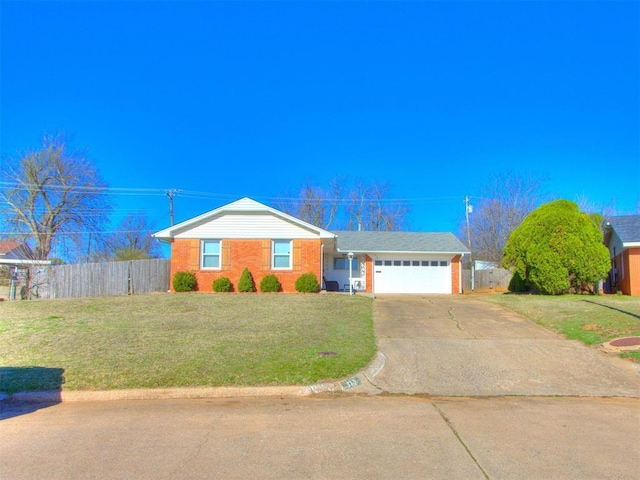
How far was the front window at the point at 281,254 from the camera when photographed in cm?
2128

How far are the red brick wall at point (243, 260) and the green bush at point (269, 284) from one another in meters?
0.48

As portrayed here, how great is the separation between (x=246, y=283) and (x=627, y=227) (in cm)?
1783

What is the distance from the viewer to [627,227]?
20688mm

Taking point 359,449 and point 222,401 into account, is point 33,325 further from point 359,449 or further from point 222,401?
point 359,449

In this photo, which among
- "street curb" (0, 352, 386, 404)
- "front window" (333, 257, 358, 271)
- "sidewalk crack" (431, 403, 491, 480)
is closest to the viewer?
"sidewalk crack" (431, 403, 491, 480)

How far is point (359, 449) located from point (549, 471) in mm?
1629

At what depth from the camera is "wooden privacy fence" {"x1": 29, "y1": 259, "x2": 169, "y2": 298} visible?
66.8 ft

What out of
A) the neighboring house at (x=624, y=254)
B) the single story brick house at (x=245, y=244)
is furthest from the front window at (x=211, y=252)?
the neighboring house at (x=624, y=254)

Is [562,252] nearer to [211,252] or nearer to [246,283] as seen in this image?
[246,283]

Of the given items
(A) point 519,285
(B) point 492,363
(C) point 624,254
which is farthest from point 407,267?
(B) point 492,363

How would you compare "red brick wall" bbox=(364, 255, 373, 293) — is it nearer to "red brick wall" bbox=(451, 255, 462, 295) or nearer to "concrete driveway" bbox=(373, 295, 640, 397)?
"red brick wall" bbox=(451, 255, 462, 295)

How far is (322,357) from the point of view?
7.85 m

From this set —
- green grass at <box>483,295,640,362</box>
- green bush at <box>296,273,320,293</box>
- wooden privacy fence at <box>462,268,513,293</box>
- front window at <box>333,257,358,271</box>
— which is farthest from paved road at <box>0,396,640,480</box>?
wooden privacy fence at <box>462,268,513,293</box>

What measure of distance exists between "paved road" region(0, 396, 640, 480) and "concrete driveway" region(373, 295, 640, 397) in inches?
22.4
